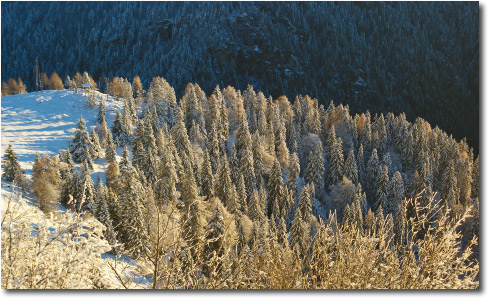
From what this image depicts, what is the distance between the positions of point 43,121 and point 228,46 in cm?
13343

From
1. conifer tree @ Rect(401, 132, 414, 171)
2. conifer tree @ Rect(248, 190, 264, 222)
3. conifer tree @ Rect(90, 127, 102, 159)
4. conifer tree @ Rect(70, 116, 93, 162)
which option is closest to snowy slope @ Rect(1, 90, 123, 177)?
conifer tree @ Rect(90, 127, 102, 159)

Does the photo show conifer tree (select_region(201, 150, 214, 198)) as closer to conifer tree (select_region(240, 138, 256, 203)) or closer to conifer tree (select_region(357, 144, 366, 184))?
conifer tree (select_region(240, 138, 256, 203))

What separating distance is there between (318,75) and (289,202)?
5124 inches

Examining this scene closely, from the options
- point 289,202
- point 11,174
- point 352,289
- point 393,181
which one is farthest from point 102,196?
point 393,181

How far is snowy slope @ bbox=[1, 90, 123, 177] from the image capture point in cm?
3703

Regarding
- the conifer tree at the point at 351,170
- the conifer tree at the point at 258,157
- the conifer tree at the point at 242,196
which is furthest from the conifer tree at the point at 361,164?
the conifer tree at the point at 242,196

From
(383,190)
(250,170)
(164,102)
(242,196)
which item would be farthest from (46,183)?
(383,190)

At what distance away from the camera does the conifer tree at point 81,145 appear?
1464 inches

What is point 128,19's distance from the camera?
576 ft

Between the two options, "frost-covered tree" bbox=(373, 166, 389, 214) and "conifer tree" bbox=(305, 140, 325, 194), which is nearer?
"frost-covered tree" bbox=(373, 166, 389, 214)

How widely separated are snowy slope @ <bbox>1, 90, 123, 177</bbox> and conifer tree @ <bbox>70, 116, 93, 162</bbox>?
1521 mm

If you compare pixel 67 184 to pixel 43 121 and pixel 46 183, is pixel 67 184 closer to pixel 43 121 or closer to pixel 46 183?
pixel 46 183

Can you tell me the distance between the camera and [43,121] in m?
45.7

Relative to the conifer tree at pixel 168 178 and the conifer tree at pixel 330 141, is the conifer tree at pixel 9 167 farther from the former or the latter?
the conifer tree at pixel 330 141
